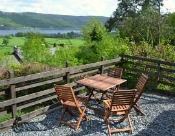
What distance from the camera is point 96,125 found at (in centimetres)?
682

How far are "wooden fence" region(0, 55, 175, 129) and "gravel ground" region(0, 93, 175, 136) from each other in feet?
0.82

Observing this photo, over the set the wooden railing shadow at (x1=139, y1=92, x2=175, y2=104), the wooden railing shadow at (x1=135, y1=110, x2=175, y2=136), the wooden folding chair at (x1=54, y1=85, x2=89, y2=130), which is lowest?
the wooden railing shadow at (x1=139, y1=92, x2=175, y2=104)

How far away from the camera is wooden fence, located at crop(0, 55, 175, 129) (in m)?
6.71

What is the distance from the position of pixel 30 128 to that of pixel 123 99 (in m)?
2.24

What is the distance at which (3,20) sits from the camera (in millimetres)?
192375

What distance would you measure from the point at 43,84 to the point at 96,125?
6.10 feet

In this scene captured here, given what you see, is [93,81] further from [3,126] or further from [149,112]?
[3,126]

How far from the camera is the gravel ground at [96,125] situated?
6406 millimetres

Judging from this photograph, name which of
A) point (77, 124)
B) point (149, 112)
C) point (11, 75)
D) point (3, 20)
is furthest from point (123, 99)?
point (3, 20)

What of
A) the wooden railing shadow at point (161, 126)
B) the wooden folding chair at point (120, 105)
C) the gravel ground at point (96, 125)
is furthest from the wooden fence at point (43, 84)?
the wooden railing shadow at point (161, 126)

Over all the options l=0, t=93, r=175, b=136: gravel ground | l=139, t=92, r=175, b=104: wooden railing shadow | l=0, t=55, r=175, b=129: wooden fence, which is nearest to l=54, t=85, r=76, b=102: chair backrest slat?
l=0, t=93, r=175, b=136: gravel ground

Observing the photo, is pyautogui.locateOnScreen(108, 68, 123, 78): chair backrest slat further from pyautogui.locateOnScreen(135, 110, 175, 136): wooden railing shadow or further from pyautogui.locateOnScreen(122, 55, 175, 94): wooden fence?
pyautogui.locateOnScreen(135, 110, 175, 136): wooden railing shadow

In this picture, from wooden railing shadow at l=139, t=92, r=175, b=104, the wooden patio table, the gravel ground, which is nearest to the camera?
the gravel ground

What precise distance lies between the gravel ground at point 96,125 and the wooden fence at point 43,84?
0.25 meters
